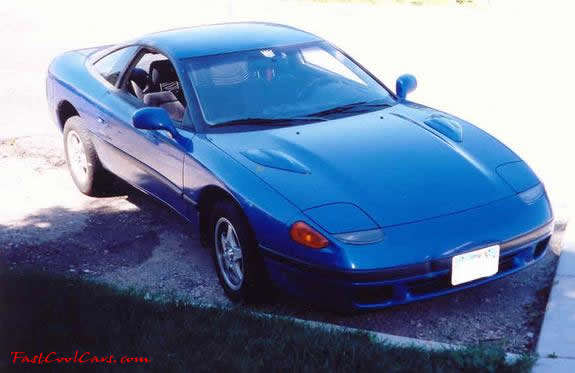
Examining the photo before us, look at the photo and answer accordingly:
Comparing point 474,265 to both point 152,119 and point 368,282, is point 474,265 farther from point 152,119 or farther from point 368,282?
point 152,119

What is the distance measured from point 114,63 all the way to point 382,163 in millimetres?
2722

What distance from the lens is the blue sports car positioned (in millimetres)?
4582

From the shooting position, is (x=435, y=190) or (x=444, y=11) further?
(x=444, y=11)

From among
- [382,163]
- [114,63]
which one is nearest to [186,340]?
[382,163]

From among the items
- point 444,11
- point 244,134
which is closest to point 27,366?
point 244,134

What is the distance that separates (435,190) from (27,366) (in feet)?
7.61

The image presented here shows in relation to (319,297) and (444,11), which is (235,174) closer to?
(319,297)

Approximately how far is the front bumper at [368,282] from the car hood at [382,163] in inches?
11.0

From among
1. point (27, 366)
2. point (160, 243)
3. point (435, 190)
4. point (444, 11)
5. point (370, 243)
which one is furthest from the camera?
point (444, 11)

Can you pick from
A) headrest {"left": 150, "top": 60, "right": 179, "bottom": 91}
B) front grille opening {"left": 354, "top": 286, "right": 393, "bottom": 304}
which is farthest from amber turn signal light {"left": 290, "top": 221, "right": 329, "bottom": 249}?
headrest {"left": 150, "top": 60, "right": 179, "bottom": 91}

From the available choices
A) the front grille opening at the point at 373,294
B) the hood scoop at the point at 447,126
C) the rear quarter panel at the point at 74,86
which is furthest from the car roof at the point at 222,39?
the front grille opening at the point at 373,294

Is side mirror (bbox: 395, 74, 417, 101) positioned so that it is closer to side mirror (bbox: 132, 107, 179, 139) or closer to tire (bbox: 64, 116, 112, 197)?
side mirror (bbox: 132, 107, 179, 139)

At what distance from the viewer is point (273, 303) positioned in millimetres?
5141

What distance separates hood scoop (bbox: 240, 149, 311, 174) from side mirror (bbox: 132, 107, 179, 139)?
64cm
